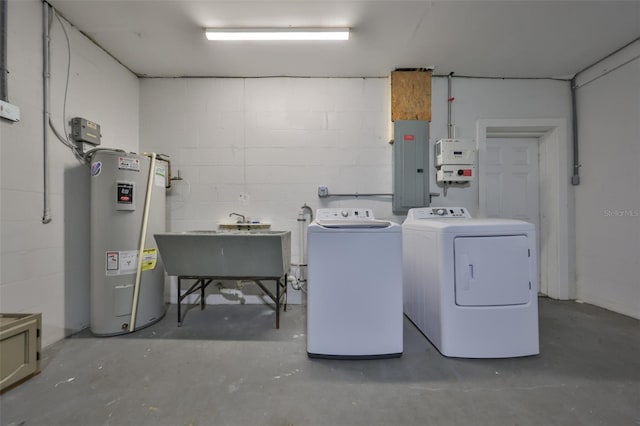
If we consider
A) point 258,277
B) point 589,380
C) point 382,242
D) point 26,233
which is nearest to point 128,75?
point 26,233

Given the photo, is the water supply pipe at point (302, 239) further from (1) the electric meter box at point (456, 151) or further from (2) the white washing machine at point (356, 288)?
(1) the electric meter box at point (456, 151)

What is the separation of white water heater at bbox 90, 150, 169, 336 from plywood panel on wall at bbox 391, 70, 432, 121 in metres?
2.51

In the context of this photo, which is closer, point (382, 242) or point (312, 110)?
point (382, 242)

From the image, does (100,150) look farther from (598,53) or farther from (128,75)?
(598,53)

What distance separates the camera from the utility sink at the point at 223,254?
6.11 ft

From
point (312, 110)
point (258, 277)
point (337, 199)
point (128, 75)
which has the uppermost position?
point (128, 75)

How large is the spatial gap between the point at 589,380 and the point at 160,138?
13.2 ft

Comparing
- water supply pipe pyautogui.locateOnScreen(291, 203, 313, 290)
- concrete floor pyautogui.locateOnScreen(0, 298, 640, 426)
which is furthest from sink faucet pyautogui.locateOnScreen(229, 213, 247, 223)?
concrete floor pyautogui.locateOnScreen(0, 298, 640, 426)

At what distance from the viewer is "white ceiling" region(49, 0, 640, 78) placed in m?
1.80

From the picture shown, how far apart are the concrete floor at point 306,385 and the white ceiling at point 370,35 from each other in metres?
2.55

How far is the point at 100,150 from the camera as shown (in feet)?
6.27

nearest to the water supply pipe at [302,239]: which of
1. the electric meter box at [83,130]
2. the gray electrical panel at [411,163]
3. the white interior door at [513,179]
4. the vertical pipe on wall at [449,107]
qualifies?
the gray electrical panel at [411,163]

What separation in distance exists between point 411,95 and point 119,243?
311cm

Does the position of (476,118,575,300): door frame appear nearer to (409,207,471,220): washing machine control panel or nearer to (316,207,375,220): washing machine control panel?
(409,207,471,220): washing machine control panel
